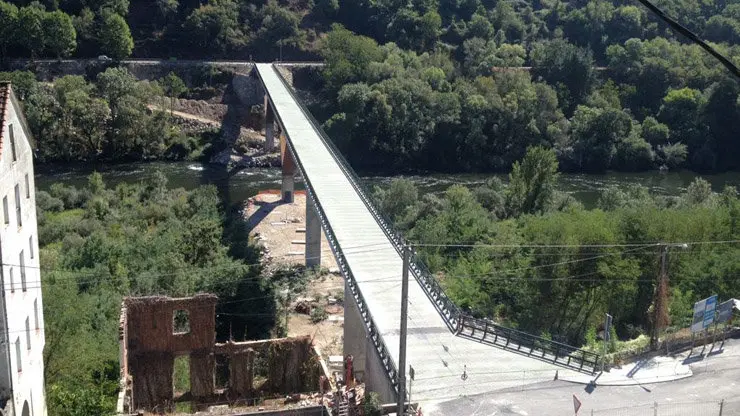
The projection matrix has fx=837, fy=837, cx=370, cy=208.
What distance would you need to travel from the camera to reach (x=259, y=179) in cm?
8294

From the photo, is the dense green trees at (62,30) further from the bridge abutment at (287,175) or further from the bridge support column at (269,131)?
the bridge abutment at (287,175)

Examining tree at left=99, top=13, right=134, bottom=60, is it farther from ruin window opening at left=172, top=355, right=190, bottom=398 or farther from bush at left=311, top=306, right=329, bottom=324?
ruin window opening at left=172, top=355, right=190, bottom=398

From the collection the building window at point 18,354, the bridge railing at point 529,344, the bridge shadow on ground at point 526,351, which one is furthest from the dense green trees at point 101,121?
the bridge shadow on ground at point 526,351

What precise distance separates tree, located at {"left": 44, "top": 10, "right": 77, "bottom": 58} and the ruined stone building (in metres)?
66.7

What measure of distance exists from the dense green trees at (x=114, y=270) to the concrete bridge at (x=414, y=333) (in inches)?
258

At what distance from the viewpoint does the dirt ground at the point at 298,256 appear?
4412cm

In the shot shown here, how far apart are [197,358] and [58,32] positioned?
68666 millimetres

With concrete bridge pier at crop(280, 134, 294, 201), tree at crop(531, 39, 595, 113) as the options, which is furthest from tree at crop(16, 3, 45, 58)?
tree at crop(531, 39, 595, 113)

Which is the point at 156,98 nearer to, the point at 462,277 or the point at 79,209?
the point at 79,209

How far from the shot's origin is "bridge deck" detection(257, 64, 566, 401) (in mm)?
29125

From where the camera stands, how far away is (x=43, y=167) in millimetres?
82562

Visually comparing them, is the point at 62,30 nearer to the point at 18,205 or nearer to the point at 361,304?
the point at 18,205

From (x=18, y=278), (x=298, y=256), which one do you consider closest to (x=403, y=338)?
(x=18, y=278)

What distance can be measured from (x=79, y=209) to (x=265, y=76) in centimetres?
3087
